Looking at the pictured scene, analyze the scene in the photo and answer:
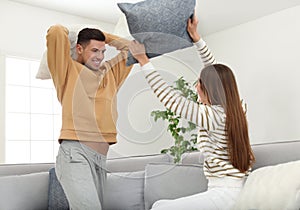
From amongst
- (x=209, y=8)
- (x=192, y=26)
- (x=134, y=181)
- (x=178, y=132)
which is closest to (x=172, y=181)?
(x=178, y=132)

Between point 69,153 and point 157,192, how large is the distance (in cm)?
112

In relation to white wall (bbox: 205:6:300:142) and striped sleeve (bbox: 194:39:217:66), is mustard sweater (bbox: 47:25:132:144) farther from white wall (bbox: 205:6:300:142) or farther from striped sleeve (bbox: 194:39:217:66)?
white wall (bbox: 205:6:300:142)

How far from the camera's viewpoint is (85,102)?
1.59 m

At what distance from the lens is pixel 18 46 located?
475 centimetres

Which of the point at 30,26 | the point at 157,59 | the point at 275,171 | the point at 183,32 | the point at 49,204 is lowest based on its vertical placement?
the point at 49,204

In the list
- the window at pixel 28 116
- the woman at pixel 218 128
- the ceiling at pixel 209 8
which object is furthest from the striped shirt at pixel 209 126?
the window at pixel 28 116

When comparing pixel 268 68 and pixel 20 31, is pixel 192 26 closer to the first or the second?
pixel 20 31

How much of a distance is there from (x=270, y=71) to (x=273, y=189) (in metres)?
3.85

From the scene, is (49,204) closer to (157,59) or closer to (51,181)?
(51,181)

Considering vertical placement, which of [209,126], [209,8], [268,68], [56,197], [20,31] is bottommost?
[56,197]

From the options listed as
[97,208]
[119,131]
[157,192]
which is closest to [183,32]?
[119,131]

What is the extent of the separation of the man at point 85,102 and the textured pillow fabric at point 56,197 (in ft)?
3.86

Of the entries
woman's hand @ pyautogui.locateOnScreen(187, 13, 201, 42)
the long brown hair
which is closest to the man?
woman's hand @ pyautogui.locateOnScreen(187, 13, 201, 42)

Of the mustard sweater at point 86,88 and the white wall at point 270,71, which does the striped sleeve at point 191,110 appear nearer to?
the mustard sweater at point 86,88
